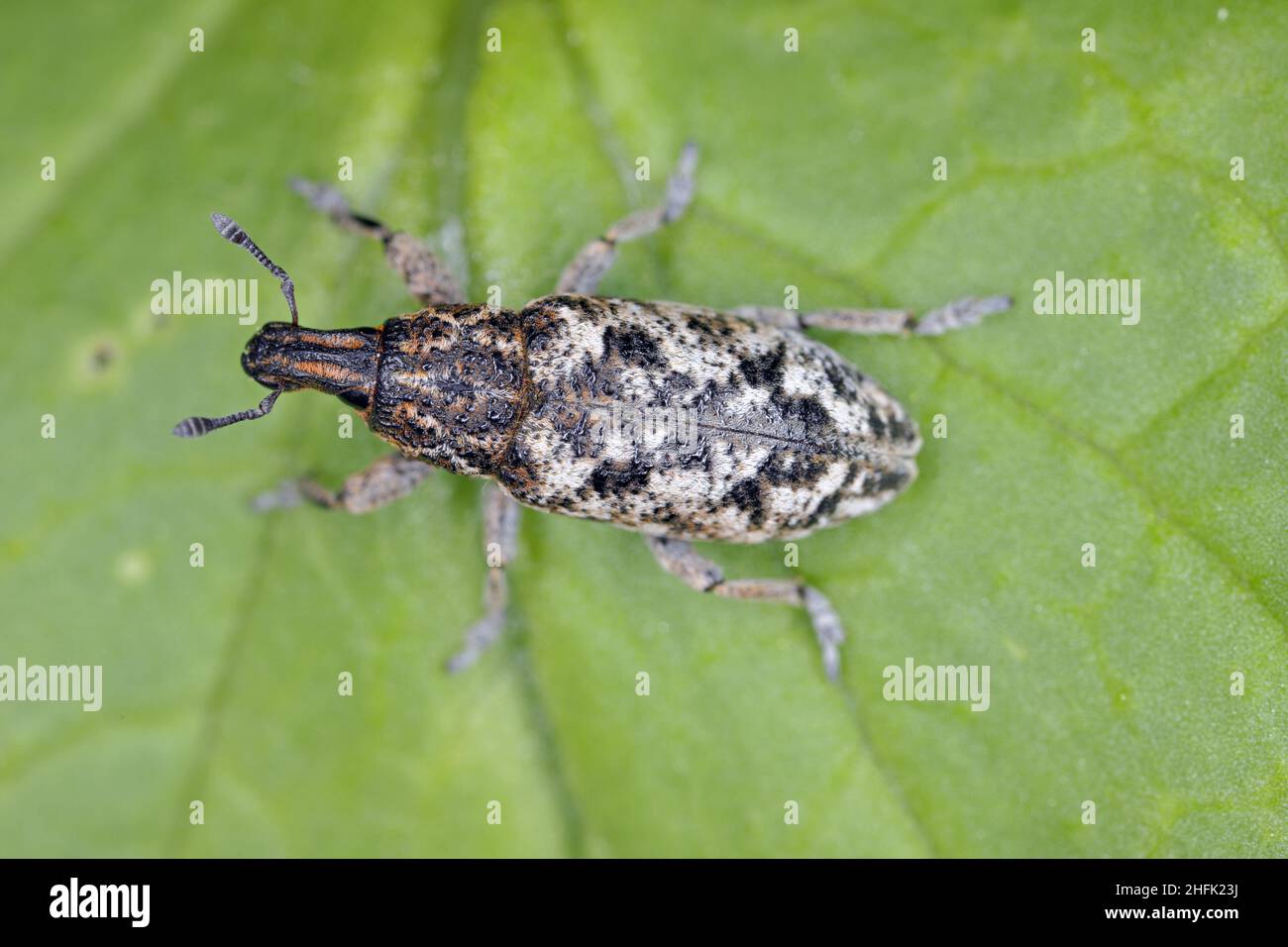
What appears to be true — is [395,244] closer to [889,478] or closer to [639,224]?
[639,224]

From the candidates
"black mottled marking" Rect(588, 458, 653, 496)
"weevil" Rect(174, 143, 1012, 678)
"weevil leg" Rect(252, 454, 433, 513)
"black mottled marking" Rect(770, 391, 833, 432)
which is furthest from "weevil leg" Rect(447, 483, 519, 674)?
"black mottled marking" Rect(770, 391, 833, 432)

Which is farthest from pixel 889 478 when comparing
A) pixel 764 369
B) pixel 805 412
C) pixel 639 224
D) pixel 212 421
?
pixel 212 421

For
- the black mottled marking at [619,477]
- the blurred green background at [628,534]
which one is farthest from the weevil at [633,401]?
the blurred green background at [628,534]

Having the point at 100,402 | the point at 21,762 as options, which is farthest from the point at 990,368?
the point at 21,762

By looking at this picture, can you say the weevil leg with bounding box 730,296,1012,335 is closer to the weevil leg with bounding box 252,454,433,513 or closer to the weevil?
the weevil

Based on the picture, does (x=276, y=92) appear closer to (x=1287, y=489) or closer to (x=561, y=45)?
(x=561, y=45)

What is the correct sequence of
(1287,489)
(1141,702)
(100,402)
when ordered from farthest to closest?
(100,402) → (1141,702) → (1287,489)

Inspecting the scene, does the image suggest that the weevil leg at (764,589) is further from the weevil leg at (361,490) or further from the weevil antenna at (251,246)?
the weevil antenna at (251,246)
